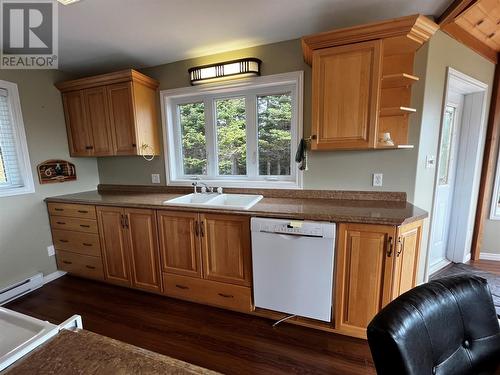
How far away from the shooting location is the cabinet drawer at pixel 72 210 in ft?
8.19

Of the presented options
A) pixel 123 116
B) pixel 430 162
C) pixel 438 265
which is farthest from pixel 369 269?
pixel 123 116

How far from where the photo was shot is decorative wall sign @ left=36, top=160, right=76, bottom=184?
2.69m

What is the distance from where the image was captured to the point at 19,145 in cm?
250

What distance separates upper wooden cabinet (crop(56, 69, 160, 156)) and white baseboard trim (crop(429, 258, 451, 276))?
338 cm

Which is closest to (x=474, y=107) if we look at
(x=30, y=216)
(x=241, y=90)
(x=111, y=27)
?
(x=241, y=90)

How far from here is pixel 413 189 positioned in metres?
2.04

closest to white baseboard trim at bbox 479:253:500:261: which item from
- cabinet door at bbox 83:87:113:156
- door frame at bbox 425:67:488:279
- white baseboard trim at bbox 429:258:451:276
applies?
door frame at bbox 425:67:488:279

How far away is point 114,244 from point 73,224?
0.61m

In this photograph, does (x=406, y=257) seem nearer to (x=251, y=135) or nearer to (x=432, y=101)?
(x=432, y=101)

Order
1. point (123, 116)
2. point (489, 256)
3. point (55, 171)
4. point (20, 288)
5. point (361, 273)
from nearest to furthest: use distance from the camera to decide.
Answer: point (361, 273)
point (20, 288)
point (123, 116)
point (55, 171)
point (489, 256)

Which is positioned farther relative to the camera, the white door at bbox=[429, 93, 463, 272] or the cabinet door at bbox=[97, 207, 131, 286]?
the white door at bbox=[429, 93, 463, 272]

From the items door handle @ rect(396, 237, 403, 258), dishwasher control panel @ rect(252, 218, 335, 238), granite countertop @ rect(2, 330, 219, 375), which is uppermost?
dishwasher control panel @ rect(252, 218, 335, 238)

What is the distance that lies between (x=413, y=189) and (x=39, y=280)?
3.89 metres

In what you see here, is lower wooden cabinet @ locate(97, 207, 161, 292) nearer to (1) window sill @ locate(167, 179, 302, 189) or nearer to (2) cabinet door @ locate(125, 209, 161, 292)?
(2) cabinet door @ locate(125, 209, 161, 292)
